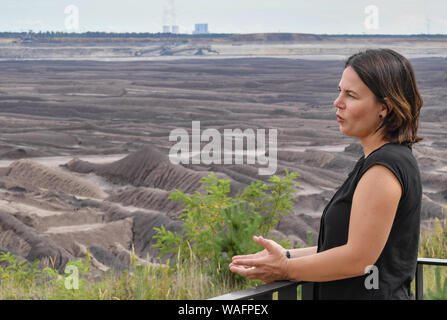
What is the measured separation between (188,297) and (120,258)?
6.26 metres

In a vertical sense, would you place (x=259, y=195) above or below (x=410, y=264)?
below

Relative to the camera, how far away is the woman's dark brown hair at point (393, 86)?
1874mm

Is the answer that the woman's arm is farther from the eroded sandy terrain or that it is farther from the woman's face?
the eroded sandy terrain

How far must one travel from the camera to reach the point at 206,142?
22.5m

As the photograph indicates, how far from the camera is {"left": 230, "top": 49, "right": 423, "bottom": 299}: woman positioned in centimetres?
176

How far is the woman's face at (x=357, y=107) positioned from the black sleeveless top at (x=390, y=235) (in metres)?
0.08

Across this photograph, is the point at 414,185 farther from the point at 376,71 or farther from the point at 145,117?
the point at 145,117

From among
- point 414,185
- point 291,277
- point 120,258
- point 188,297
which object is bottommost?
point 120,258

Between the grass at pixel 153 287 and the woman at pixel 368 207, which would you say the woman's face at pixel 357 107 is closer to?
the woman at pixel 368 207

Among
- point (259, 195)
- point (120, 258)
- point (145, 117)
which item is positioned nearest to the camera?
point (259, 195)

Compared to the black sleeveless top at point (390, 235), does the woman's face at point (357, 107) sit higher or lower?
higher

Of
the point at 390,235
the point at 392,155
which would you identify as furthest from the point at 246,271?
the point at 392,155

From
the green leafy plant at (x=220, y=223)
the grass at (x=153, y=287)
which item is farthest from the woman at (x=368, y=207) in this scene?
the grass at (x=153, y=287)
